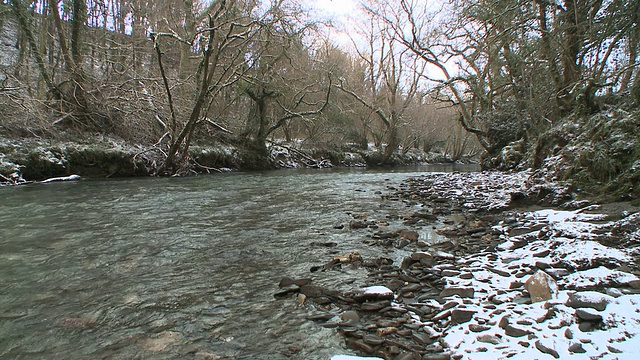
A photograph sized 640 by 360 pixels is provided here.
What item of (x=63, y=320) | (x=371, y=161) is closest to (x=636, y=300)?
(x=63, y=320)

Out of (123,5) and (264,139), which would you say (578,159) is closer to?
(264,139)

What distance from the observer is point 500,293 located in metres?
2.53

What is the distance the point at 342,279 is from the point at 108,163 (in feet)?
36.4

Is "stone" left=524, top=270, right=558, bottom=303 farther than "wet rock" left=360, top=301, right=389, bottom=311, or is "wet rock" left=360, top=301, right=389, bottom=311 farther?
"wet rock" left=360, top=301, right=389, bottom=311

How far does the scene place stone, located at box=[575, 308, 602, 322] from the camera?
1972mm

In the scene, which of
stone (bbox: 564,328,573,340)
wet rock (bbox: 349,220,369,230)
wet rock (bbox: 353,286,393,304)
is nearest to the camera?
stone (bbox: 564,328,573,340)

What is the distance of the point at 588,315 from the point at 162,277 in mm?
3177

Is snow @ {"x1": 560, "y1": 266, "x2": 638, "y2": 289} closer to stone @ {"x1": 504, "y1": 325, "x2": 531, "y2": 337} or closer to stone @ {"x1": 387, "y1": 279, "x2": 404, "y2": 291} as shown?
stone @ {"x1": 504, "y1": 325, "x2": 531, "y2": 337}

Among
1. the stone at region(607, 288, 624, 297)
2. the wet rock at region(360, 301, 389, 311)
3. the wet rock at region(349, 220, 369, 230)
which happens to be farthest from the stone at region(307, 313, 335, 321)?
the wet rock at region(349, 220, 369, 230)

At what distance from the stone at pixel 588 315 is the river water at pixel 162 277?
143cm

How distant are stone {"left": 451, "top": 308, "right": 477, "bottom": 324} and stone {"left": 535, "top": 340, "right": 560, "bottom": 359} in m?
0.43

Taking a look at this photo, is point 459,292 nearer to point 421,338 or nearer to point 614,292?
point 421,338

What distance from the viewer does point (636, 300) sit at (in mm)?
2100

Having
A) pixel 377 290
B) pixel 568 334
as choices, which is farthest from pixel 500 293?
pixel 377 290
